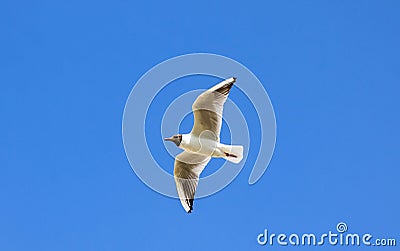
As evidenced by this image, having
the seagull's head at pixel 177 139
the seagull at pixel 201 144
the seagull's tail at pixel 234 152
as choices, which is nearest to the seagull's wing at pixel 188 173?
the seagull at pixel 201 144

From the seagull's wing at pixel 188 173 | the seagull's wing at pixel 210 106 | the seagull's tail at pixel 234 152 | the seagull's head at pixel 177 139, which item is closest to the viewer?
the seagull's wing at pixel 210 106

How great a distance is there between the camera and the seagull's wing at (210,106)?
33.3ft

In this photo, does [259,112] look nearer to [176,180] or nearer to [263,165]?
[263,165]

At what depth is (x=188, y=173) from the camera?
434 inches

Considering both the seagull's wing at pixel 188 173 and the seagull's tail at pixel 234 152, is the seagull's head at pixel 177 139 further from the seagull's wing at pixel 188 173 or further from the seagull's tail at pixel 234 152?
the seagull's tail at pixel 234 152

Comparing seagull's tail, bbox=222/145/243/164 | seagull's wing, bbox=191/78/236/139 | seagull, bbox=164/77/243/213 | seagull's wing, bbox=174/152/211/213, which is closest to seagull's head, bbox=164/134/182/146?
seagull, bbox=164/77/243/213

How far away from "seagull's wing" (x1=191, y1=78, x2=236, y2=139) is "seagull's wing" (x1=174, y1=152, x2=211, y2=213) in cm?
68

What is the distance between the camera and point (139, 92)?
10.2m

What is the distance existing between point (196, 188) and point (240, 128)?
4.86ft

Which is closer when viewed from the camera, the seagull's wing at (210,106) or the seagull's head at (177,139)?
the seagull's wing at (210,106)

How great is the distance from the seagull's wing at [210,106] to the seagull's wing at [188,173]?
2.24 ft

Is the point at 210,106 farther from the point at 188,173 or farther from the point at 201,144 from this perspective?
the point at 188,173

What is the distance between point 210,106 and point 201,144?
76 centimetres

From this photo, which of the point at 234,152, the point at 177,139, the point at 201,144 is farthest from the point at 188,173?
the point at 234,152
